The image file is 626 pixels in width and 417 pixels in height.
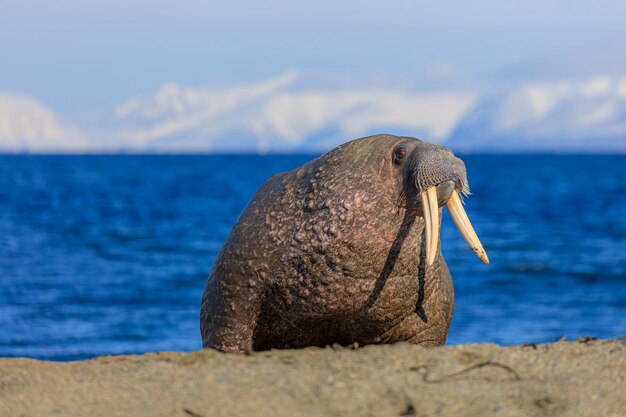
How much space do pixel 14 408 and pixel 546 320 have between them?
57.5 feet

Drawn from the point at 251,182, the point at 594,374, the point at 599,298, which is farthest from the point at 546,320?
the point at 251,182

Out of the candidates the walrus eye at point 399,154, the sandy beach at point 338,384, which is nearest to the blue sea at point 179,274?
the walrus eye at point 399,154

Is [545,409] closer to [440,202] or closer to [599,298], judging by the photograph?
[440,202]

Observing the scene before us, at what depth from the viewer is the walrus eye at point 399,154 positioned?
23.5ft

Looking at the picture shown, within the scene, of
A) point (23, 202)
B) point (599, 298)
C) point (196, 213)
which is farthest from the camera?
point (23, 202)

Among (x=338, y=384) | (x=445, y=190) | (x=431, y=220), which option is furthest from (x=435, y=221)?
(x=338, y=384)

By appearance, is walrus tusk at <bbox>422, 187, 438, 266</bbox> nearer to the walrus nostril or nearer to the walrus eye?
the walrus nostril

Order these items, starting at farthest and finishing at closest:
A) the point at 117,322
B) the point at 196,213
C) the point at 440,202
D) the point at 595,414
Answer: the point at 196,213
the point at 117,322
the point at 440,202
the point at 595,414

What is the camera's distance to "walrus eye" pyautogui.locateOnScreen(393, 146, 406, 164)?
23.5ft

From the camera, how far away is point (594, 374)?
5.46 meters

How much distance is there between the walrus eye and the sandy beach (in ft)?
5.39

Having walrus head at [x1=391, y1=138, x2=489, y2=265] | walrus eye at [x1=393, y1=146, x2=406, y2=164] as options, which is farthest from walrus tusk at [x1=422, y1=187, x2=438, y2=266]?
walrus eye at [x1=393, y1=146, x2=406, y2=164]

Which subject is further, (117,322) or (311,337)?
(117,322)

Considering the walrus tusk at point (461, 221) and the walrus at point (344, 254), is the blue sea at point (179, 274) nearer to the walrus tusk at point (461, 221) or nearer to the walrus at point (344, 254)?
the walrus at point (344, 254)
